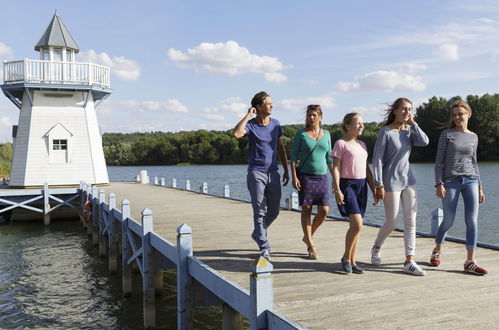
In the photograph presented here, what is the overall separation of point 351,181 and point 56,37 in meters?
24.4

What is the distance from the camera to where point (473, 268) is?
5578mm

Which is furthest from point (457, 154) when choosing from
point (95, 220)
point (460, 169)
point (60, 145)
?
point (60, 145)

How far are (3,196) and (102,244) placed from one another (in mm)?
9983

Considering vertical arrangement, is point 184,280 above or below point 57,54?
below

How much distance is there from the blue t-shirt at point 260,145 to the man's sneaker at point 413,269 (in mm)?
2128

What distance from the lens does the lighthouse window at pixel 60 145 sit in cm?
2566

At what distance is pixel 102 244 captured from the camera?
16.4m

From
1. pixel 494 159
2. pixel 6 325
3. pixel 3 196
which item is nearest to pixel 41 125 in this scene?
pixel 3 196

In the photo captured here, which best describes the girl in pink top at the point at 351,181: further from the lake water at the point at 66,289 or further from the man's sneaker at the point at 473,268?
the lake water at the point at 66,289

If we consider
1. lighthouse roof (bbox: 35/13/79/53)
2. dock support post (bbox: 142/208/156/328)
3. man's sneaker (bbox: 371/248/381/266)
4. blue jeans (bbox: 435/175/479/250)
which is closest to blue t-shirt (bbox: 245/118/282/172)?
man's sneaker (bbox: 371/248/381/266)

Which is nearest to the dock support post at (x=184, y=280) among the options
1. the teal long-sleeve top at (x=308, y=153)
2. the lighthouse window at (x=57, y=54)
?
the teal long-sleeve top at (x=308, y=153)

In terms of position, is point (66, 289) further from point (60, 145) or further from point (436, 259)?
point (60, 145)

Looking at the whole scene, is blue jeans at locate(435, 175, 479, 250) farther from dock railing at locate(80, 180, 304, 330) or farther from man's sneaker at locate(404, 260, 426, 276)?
dock railing at locate(80, 180, 304, 330)

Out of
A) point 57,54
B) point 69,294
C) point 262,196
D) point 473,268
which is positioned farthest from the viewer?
point 57,54
